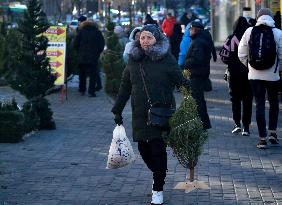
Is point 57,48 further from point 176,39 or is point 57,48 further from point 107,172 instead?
point 107,172

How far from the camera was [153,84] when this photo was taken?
7801 mm

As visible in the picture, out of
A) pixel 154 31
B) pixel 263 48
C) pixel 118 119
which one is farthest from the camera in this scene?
pixel 263 48

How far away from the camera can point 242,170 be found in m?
9.61

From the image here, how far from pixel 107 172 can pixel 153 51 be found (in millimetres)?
2275

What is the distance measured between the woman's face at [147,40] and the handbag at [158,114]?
0.20 metres

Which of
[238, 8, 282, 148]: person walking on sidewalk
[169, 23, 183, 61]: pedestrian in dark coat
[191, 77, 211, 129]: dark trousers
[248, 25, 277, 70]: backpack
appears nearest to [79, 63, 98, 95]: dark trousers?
[169, 23, 183, 61]: pedestrian in dark coat

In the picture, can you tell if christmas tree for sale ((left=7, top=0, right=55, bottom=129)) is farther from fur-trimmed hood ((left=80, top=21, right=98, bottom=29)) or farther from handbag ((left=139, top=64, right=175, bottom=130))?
handbag ((left=139, top=64, right=175, bottom=130))

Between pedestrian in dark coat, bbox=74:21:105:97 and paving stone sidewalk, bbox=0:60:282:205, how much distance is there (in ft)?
15.3

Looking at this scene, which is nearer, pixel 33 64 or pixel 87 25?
pixel 33 64

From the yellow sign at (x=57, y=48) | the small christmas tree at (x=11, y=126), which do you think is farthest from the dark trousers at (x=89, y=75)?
the small christmas tree at (x=11, y=126)

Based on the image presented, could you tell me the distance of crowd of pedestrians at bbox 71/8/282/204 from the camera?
7.82 meters

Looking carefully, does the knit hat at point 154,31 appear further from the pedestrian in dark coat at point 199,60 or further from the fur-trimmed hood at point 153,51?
the pedestrian in dark coat at point 199,60

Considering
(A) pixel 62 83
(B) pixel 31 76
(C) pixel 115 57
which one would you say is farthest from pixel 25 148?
(C) pixel 115 57

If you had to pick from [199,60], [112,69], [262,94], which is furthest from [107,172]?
[112,69]
